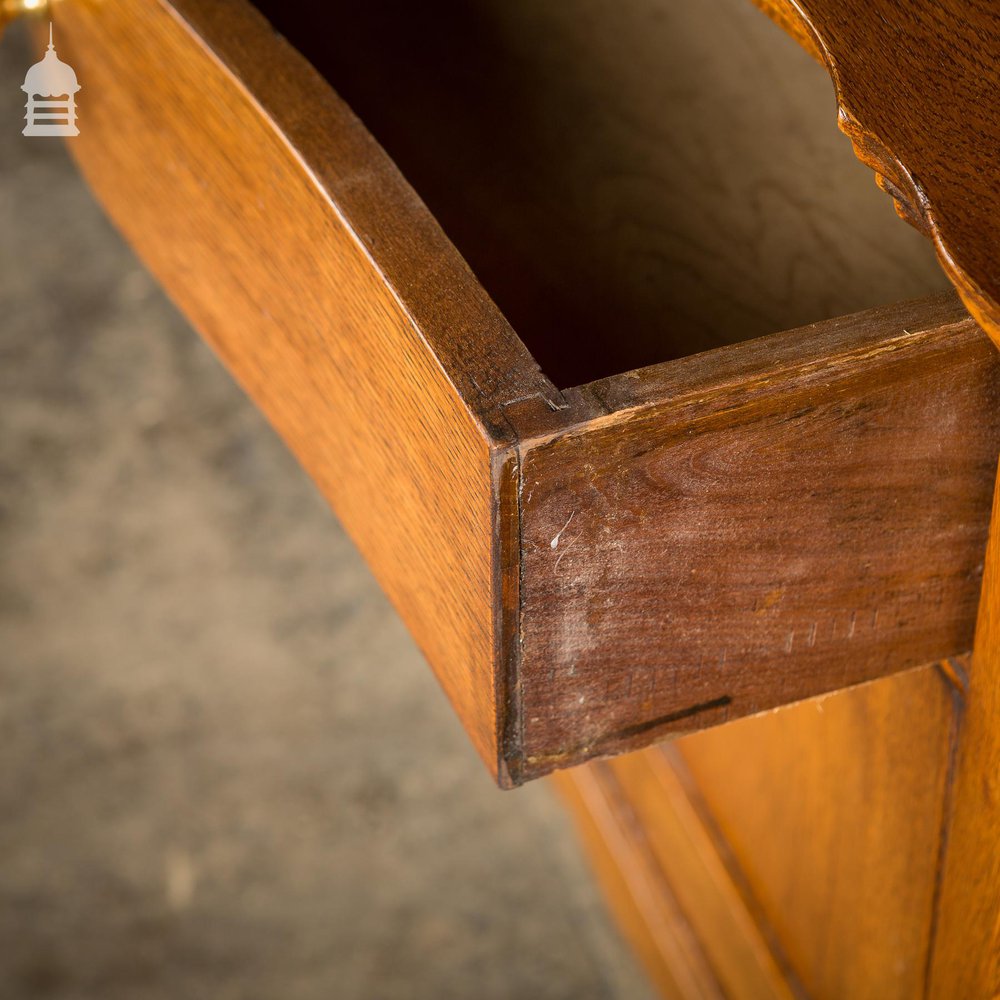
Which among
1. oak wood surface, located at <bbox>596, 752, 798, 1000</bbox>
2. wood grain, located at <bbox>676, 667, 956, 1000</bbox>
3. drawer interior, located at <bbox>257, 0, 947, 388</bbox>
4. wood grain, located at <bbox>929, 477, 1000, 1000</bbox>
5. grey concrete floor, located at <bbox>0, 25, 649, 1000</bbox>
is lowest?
grey concrete floor, located at <bbox>0, 25, 649, 1000</bbox>

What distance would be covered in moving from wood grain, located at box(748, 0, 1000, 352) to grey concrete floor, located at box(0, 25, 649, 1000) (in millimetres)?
1240

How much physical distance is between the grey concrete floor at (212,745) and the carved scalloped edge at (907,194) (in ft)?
4.05

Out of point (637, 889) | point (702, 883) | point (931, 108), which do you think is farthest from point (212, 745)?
point (931, 108)

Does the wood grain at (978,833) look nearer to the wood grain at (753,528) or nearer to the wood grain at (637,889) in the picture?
the wood grain at (753,528)

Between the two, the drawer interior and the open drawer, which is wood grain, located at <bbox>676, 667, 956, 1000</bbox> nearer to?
the open drawer

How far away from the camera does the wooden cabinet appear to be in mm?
596

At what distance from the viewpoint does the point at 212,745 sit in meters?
1.79

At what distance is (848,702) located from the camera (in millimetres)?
957

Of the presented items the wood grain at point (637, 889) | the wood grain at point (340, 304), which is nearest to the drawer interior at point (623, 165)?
the wood grain at point (340, 304)

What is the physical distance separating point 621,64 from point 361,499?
54cm

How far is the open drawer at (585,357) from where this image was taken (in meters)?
0.60

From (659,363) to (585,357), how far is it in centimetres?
20

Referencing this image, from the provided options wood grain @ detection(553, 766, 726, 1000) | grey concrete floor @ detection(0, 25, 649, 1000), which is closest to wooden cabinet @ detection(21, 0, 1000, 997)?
wood grain @ detection(553, 766, 726, 1000)

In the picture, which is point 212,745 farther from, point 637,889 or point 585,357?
point 585,357
